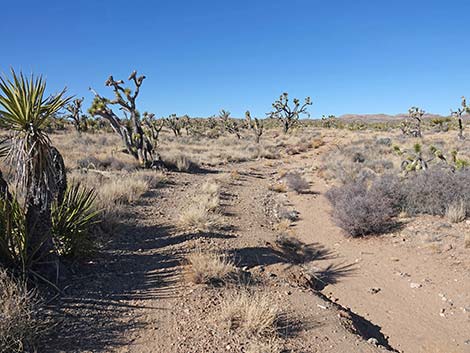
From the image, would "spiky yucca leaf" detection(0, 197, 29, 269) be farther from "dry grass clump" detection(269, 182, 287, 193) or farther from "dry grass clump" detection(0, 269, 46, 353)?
"dry grass clump" detection(269, 182, 287, 193)

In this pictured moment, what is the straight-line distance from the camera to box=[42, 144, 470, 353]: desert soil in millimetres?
4133

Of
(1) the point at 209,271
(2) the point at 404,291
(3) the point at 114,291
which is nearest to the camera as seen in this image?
(3) the point at 114,291

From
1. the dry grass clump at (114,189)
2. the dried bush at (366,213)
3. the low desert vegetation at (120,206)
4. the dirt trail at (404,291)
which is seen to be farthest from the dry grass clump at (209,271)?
the dried bush at (366,213)

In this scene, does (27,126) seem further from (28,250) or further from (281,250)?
(281,250)

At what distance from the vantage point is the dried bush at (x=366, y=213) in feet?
29.7

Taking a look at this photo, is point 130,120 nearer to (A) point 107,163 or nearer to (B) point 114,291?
(A) point 107,163

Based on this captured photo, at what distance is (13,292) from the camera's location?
417 centimetres

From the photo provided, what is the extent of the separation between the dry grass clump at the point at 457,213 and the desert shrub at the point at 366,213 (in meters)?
1.34

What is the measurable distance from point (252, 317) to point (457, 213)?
685 centimetres

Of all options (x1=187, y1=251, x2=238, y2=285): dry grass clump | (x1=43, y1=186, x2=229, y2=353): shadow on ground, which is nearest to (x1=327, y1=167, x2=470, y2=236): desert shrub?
(x1=43, y1=186, x2=229, y2=353): shadow on ground

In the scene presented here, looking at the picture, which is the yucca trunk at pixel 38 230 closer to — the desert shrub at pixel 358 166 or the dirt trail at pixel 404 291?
the dirt trail at pixel 404 291

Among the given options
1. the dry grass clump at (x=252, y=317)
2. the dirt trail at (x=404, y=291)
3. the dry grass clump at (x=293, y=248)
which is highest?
the dry grass clump at (x=252, y=317)

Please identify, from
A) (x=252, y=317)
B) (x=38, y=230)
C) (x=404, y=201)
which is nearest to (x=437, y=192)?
(x=404, y=201)

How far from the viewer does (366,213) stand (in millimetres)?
9164
